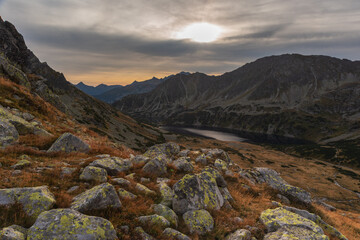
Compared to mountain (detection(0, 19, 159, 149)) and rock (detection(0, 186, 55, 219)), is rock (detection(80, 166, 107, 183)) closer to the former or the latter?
rock (detection(0, 186, 55, 219))

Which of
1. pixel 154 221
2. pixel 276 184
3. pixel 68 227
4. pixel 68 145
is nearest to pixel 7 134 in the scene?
pixel 68 145

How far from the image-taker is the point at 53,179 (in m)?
8.63

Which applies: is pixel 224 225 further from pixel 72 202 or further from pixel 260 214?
pixel 72 202

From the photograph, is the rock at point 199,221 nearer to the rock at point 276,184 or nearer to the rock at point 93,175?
the rock at point 93,175

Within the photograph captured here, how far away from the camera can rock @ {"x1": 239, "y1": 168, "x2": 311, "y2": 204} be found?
16.0m

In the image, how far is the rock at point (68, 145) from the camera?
13359 millimetres

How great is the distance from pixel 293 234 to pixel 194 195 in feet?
15.9

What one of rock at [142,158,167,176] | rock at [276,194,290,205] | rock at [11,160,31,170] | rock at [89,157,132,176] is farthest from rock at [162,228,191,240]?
rock at [276,194,290,205]

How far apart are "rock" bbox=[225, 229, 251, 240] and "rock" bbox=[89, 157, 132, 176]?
7547mm

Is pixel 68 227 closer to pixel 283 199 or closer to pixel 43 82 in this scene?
pixel 283 199

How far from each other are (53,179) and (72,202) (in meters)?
2.49

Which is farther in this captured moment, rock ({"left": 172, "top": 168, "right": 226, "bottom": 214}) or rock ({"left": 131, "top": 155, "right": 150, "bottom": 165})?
rock ({"left": 131, "top": 155, "right": 150, "bottom": 165})

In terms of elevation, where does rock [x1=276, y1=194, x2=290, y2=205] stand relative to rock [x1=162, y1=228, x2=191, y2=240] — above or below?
below

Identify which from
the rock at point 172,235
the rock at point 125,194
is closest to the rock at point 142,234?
the rock at point 172,235
